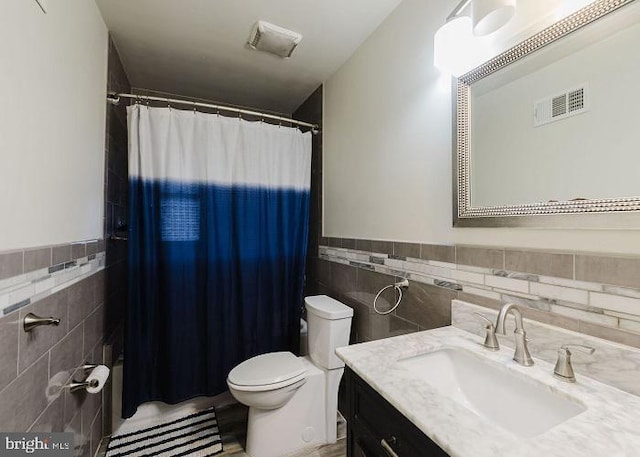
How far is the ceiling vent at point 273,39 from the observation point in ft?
5.14

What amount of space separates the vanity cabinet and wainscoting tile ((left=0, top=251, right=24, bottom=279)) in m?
0.98

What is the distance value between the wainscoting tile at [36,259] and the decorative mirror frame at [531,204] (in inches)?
56.3

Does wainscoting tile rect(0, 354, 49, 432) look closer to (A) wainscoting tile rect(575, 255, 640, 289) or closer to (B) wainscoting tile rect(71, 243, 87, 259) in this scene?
(B) wainscoting tile rect(71, 243, 87, 259)

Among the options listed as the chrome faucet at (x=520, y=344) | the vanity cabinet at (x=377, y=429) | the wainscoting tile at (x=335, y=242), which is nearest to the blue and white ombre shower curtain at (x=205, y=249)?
the wainscoting tile at (x=335, y=242)

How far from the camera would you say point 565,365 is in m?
0.74

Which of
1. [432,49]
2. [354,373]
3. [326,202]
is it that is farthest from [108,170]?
[432,49]

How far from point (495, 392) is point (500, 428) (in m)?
0.34

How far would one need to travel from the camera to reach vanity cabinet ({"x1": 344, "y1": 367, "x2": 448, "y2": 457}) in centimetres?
63

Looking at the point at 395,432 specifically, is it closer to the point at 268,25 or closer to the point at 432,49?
the point at 432,49

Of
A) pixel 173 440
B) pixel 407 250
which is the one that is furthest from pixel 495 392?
pixel 173 440

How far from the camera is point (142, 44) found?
5.70 ft

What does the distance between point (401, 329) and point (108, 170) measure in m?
1.84

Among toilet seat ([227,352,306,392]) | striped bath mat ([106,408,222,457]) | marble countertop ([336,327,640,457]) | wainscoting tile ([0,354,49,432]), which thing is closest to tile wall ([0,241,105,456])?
wainscoting tile ([0,354,49,432])

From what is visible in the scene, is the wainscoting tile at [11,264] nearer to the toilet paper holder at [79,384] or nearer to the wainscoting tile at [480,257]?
the toilet paper holder at [79,384]
